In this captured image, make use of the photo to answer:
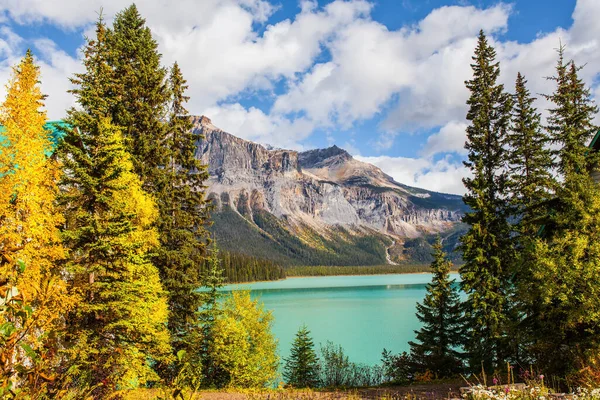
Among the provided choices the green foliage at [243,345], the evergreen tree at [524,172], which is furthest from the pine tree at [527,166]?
the green foliage at [243,345]

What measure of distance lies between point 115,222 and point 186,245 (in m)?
6.75

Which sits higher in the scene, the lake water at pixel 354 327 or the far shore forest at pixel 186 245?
the far shore forest at pixel 186 245

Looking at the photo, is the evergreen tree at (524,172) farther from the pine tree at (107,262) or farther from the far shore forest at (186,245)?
the pine tree at (107,262)

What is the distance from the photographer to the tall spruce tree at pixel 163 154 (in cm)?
1872

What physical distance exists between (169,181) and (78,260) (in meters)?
7.47

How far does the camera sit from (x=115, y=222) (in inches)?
514

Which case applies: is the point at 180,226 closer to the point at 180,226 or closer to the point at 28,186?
the point at 180,226

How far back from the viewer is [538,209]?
58.6 feet

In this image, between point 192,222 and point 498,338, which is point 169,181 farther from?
point 498,338

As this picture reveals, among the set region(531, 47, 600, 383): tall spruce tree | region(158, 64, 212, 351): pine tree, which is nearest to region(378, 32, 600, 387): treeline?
region(531, 47, 600, 383): tall spruce tree

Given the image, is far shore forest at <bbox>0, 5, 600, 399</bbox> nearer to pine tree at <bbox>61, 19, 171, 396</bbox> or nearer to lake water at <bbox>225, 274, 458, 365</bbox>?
pine tree at <bbox>61, 19, 171, 396</bbox>

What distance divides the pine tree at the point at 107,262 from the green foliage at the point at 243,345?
683 cm

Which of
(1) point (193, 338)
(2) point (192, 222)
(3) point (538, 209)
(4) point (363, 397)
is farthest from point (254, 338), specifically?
(3) point (538, 209)

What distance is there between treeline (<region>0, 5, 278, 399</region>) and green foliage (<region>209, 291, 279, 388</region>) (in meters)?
0.10
